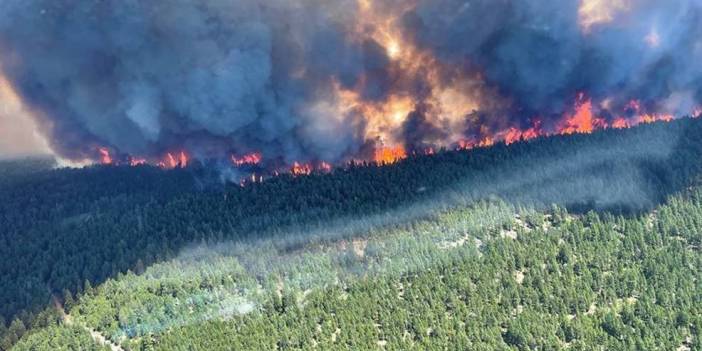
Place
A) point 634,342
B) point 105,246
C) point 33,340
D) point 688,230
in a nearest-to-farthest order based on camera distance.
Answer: point 634,342
point 33,340
point 688,230
point 105,246

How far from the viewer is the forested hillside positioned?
157750 mm

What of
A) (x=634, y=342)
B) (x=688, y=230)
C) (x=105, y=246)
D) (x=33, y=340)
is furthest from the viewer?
(x=105, y=246)

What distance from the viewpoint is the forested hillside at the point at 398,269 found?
518 ft

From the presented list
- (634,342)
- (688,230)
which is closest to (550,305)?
(634,342)

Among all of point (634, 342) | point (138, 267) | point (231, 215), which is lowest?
point (634, 342)

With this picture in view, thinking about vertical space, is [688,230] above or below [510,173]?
below

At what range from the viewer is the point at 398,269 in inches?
6727

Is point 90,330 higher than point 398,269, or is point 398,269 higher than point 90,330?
point 398,269

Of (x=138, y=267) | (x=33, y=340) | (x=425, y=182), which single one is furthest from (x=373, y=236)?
(x=33, y=340)

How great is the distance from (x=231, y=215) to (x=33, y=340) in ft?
138

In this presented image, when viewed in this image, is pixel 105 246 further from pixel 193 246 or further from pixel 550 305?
pixel 550 305

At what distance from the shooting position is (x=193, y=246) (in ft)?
611

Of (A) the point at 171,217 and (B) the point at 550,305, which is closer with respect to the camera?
(B) the point at 550,305

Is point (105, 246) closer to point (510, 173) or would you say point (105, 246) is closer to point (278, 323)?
point (278, 323)
